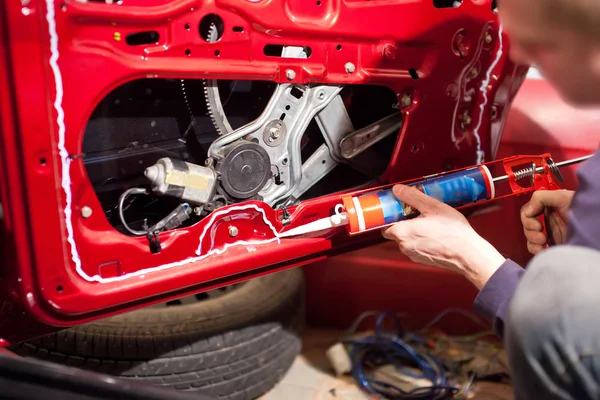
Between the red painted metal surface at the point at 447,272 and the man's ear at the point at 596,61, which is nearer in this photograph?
the man's ear at the point at 596,61

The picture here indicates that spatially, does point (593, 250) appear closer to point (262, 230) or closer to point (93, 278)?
point (262, 230)

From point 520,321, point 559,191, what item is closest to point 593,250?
point 520,321

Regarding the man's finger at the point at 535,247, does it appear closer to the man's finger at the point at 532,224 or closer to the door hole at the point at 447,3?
the man's finger at the point at 532,224

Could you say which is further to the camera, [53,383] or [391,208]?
[391,208]

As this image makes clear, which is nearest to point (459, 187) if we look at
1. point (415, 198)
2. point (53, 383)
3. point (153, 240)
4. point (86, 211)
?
point (415, 198)

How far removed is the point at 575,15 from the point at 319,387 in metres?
1.17

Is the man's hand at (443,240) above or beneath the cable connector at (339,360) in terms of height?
above

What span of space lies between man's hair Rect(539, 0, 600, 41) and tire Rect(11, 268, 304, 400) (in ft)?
3.33

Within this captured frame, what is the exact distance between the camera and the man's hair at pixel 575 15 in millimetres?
674

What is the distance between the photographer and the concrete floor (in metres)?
1.56

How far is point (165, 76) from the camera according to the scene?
1.02 metres

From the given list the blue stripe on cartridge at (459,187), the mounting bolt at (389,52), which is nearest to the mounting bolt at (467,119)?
the blue stripe on cartridge at (459,187)

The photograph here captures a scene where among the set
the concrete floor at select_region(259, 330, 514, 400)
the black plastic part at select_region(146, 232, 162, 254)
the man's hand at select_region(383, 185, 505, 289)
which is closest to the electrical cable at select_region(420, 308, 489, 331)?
the concrete floor at select_region(259, 330, 514, 400)

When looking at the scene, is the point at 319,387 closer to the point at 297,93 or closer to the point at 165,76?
the point at 297,93
